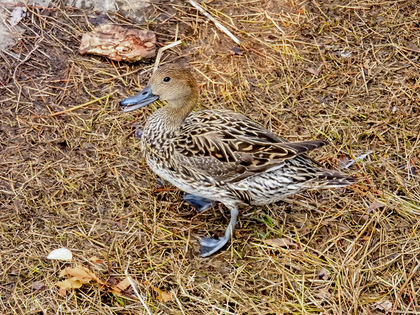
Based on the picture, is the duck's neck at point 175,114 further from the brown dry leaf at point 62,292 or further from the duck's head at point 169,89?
the brown dry leaf at point 62,292

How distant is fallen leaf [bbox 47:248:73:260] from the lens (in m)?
3.52

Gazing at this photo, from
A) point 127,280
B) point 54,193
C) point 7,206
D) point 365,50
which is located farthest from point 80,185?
point 365,50

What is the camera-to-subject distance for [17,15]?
196 inches

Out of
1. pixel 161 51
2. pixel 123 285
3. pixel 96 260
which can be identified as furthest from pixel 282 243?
pixel 161 51

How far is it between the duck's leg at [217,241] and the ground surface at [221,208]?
0.25 feet

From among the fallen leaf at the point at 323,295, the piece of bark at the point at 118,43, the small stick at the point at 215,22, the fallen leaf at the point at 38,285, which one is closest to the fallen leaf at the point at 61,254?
the fallen leaf at the point at 38,285

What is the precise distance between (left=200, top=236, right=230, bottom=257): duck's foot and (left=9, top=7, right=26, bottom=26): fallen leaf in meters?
2.74

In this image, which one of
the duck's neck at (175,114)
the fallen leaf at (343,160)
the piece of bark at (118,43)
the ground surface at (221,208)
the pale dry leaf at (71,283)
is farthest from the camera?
the piece of bark at (118,43)

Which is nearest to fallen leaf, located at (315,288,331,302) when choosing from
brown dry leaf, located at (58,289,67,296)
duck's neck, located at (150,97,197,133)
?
duck's neck, located at (150,97,197,133)

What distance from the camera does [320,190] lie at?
410cm

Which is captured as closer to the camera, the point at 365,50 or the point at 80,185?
the point at 80,185

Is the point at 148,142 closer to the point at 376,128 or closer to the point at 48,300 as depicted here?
the point at 48,300

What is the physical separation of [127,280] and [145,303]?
0.21 m

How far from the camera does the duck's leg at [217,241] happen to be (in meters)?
3.67
